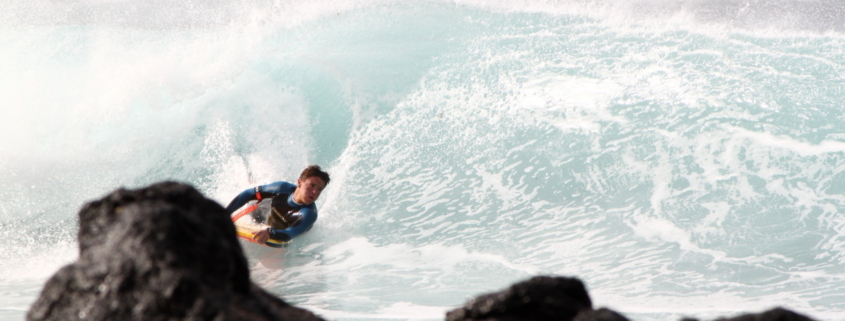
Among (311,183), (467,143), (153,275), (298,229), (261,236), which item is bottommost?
(153,275)

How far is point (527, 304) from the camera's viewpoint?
5.88 feet

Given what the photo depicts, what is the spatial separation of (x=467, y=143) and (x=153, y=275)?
7.29 m

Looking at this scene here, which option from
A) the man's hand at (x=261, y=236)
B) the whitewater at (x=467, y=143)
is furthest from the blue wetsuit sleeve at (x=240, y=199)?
the man's hand at (x=261, y=236)

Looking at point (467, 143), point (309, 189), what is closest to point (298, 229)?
point (309, 189)

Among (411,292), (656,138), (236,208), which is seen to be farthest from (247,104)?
(656,138)

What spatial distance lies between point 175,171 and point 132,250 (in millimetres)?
7296

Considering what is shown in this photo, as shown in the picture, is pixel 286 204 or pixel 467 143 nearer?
pixel 286 204

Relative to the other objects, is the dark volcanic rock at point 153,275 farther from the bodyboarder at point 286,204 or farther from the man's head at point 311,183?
the man's head at point 311,183

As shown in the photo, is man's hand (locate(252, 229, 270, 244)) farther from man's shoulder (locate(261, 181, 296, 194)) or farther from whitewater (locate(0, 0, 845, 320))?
man's shoulder (locate(261, 181, 296, 194))

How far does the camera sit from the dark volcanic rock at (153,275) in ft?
5.03

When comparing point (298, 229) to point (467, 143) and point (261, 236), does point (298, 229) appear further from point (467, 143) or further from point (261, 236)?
point (467, 143)

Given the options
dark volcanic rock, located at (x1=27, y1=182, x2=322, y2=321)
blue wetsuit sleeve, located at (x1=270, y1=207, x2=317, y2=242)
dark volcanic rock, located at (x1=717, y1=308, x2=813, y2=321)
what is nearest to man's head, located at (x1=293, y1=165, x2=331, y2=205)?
blue wetsuit sleeve, located at (x1=270, y1=207, x2=317, y2=242)

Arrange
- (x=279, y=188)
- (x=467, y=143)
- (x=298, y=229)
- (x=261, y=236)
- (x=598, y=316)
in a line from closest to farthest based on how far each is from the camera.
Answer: (x=598, y=316) < (x=261, y=236) < (x=298, y=229) < (x=279, y=188) < (x=467, y=143)

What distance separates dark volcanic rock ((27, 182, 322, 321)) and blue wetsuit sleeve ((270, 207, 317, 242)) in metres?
4.47
